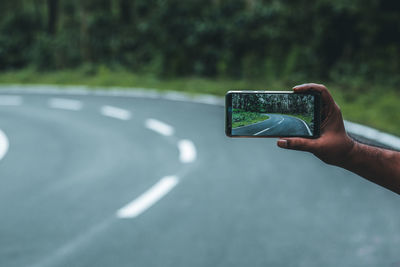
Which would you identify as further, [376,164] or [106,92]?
[106,92]

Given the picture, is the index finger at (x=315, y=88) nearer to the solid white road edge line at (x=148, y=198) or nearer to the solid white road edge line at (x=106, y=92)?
the solid white road edge line at (x=148, y=198)

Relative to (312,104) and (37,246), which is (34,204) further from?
(312,104)

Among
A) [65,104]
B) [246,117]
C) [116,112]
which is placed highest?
[246,117]

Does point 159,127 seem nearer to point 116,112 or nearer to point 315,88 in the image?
point 116,112

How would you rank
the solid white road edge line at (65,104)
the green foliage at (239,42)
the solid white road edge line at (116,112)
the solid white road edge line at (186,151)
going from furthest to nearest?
the green foliage at (239,42) < the solid white road edge line at (65,104) < the solid white road edge line at (116,112) < the solid white road edge line at (186,151)

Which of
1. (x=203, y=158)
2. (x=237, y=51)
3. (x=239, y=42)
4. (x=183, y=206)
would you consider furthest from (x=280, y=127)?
(x=237, y=51)

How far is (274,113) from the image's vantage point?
8.53 feet

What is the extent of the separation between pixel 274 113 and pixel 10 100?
1771 cm

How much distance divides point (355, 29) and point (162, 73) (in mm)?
8831

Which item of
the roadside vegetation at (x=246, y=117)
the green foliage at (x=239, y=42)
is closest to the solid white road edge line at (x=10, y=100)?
the green foliage at (x=239, y=42)

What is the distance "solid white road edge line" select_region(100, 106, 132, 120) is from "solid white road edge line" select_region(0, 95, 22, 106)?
13.4 feet

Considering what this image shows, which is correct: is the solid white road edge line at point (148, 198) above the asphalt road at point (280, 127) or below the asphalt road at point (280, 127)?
below

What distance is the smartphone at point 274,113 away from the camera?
257 centimetres

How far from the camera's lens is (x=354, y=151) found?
104 inches
